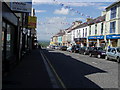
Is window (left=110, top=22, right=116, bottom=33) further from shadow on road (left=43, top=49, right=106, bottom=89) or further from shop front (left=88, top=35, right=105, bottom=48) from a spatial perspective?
shadow on road (left=43, top=49, right=106, bottom=89)

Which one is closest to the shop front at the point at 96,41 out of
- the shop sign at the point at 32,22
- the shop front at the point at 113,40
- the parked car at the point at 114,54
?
the shop front at the point at 113,40

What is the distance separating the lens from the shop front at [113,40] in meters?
34.4

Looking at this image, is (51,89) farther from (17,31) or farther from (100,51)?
(100,51)

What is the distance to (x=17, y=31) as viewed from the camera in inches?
725

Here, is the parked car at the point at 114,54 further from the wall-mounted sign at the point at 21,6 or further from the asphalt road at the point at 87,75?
the wall-mounted sign at the point at 21,6

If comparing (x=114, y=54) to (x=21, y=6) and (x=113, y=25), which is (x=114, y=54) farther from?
(x=113, y=25)

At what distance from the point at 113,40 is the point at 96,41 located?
853cm

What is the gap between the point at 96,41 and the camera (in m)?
44.5

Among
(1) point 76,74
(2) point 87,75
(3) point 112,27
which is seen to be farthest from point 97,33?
(2) point 87,75

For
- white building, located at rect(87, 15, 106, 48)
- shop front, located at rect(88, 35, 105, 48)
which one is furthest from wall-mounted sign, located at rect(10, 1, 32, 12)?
shop front, located at rect(88, 35, 105, 48)

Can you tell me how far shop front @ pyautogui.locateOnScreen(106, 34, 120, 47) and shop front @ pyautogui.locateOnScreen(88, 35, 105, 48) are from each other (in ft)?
8.93

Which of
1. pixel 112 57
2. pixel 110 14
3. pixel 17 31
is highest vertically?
pixel 110 14

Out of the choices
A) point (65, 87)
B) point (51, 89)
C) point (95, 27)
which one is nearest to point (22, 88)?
point (51, 89)

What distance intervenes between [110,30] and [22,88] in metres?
31.8
